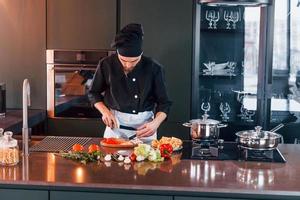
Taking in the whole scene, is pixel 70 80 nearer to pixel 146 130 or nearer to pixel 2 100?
pixel 2 100

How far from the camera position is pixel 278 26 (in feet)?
13.0

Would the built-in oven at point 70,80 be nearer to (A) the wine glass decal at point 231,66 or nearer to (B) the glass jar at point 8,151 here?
(A) the wine glass decal at point 231,66

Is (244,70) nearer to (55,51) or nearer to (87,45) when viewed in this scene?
(87,45)

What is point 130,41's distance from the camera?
2.55m

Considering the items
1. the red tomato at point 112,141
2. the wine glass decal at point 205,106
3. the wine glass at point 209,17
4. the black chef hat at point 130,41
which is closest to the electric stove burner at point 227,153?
the red tomato at point 112,141

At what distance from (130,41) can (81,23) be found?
4.53 feet

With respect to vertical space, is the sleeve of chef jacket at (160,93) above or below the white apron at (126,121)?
above

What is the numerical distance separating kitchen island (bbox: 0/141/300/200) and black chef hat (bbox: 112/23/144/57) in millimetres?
716

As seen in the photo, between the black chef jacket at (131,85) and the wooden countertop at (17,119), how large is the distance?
2.44 ft

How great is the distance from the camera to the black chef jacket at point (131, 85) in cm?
282

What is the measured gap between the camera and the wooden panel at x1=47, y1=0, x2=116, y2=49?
3793 mm

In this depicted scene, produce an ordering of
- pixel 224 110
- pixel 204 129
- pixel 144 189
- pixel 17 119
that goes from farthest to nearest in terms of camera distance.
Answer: pixel 224 110 < pixel 17 119 < pixel 204 129 < pixel 144 189

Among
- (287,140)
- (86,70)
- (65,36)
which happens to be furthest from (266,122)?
(65,36)

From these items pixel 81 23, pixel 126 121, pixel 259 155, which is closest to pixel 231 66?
pixel 81 23
